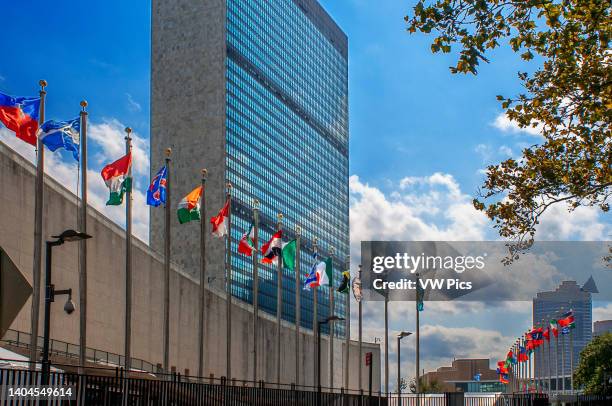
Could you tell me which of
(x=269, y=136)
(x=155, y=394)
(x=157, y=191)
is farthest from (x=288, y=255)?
(x=269, y=136)

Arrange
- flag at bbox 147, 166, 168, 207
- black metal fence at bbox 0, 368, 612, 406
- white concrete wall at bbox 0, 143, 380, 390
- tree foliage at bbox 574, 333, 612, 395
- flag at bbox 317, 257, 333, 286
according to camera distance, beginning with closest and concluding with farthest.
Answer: black metal fence at bbox 0, 368, 612, 406
flag at bbox 147, 166, 168, 207
white concrete wall at bbox 0, 143, 380, 390
flag at bbox 317, 257, 333, 286
tree foliage at bbox 574, 333, 612, 395

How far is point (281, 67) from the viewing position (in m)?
187

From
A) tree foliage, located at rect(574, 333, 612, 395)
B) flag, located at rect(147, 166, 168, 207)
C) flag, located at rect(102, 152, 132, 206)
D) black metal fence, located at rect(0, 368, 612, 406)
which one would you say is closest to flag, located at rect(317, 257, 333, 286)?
black metal fence, located at rect(0, 368, 612, 406)

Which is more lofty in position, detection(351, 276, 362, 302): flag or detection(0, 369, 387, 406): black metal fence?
detection(351, 276, 362, 302): flag

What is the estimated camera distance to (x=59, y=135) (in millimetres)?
38125

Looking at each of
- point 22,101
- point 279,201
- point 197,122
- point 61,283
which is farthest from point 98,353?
point 279,201

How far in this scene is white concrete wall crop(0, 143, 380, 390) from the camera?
177ft

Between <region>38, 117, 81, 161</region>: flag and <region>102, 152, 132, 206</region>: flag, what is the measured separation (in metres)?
2.99

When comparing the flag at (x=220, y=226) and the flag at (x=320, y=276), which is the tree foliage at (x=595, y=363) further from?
the flag at (x=220, y=226)

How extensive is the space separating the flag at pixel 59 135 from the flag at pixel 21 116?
0.41 m

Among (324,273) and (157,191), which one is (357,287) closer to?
(324,273)

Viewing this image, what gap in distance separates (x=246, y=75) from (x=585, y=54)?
150898mm

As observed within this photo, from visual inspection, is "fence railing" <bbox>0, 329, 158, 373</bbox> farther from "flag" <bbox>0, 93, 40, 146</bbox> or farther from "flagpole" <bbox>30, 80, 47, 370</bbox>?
"flag" <bbox>0, 93, 40, 146</bbox>

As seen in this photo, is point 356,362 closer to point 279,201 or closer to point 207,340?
point 207,340
